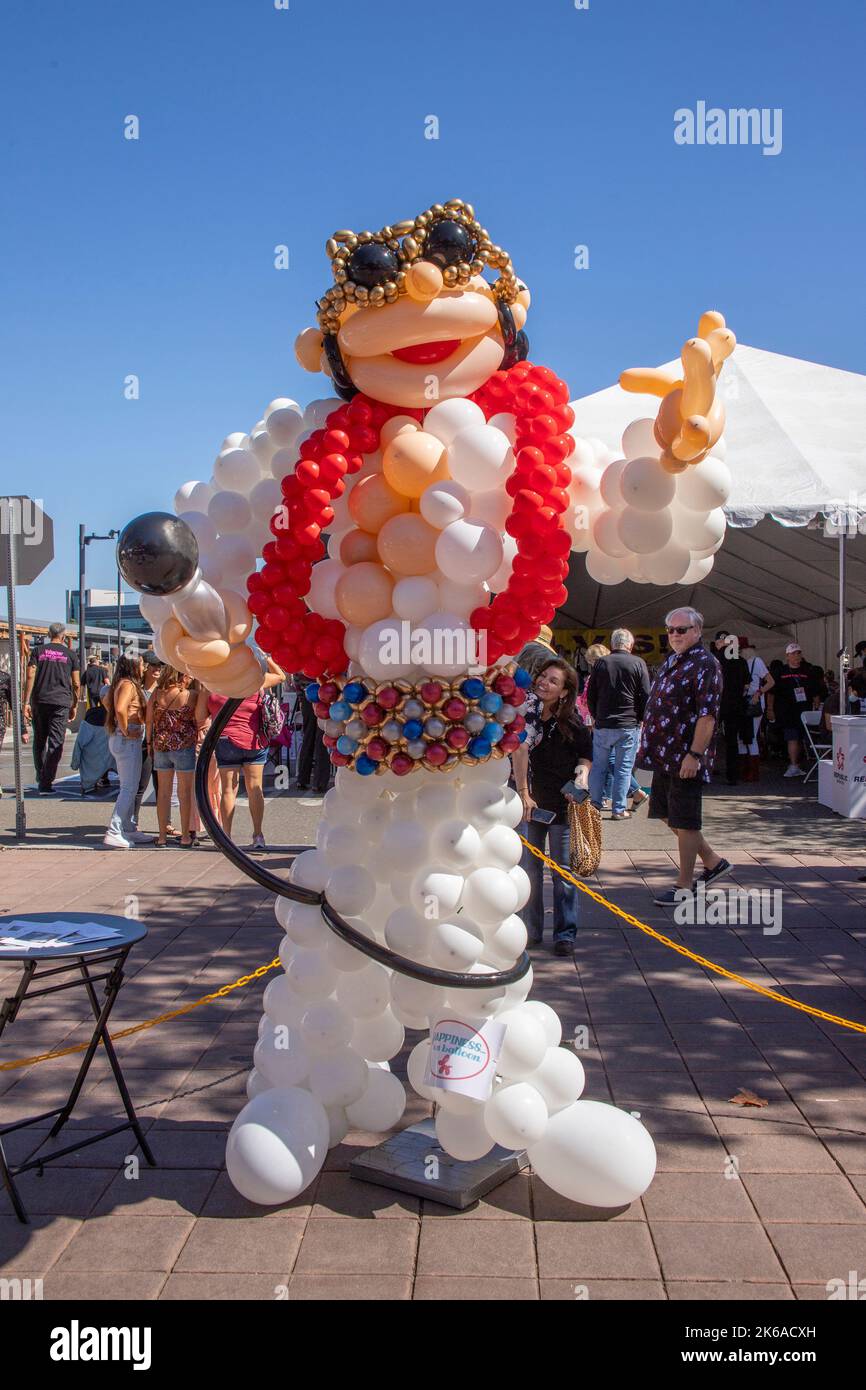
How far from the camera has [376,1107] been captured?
3.44 m

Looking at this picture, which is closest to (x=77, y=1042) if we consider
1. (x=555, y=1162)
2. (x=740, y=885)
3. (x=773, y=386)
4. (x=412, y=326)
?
(x=555, y=1162)

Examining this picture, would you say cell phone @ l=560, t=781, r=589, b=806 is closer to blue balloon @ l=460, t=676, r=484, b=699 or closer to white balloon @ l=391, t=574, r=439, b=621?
blue balloon @ l=460, t=676, r=484, b=699

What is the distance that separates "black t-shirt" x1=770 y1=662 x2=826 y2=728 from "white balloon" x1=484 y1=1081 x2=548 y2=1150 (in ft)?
32.7

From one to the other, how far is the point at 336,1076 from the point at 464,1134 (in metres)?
0.42

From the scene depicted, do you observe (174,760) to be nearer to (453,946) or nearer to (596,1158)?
(453,946)

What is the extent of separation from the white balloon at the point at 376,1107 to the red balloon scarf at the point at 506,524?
4.27ft

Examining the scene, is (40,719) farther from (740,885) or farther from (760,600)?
(760,600)

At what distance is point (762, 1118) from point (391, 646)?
2.08 meters

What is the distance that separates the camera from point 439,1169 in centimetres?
326

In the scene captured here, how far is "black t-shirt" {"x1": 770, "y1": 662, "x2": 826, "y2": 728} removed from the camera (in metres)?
12.4

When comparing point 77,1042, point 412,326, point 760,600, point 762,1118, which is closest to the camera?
point 412,326

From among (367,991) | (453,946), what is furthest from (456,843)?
(367,991)

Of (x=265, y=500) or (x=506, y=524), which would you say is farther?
(x=265, y=500)

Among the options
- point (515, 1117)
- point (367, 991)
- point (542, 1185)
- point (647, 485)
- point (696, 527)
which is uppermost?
point (647, 485)
